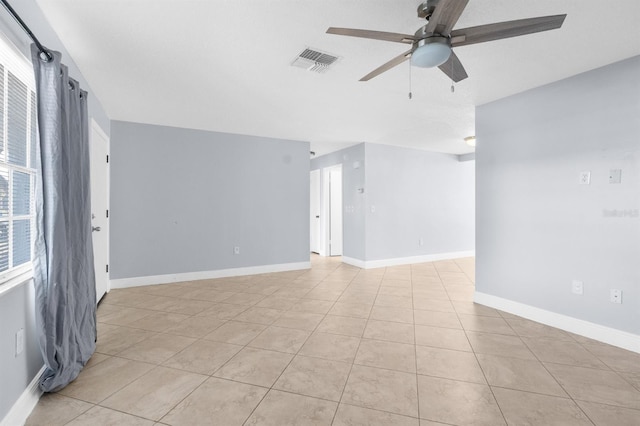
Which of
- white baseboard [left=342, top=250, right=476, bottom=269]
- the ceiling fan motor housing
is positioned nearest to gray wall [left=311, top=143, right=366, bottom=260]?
white baseboard [left=342, top=250, right=476, bottom=269]

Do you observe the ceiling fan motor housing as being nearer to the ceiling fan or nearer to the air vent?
the ceiling fan

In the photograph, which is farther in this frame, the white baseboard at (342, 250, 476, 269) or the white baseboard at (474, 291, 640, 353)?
the white baseboard at (342, 250, 476, 269)

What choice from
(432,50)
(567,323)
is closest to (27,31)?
(432,50)

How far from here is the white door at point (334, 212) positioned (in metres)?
7.27

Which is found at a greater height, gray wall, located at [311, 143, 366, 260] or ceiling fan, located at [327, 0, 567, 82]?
ceiling fan, located at [327, 0, 567, 82]

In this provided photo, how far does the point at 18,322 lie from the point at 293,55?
2.57m

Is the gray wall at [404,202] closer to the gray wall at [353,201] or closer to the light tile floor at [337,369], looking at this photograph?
the gray wall at [353,201]

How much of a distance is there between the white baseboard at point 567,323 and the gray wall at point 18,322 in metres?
4.24

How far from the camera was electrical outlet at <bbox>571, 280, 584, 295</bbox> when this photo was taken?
112 inches

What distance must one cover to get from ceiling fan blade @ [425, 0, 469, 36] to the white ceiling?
1.28 feet

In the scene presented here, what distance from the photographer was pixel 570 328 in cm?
290

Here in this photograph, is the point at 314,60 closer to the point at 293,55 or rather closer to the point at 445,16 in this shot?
the point at 293,55

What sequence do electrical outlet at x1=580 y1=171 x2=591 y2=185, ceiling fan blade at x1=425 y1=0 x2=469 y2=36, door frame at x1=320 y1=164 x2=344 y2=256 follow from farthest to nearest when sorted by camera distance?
door frame at x1=320 y1=164 x2=344 y2=256
electrical outlet at x1=580 y1=171 x2=591 y2=185
ceiling fan blade at x1=425 y1=0 x2=469 y2=36

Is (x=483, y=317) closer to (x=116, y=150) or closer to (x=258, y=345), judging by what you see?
(x=258, y=345)
